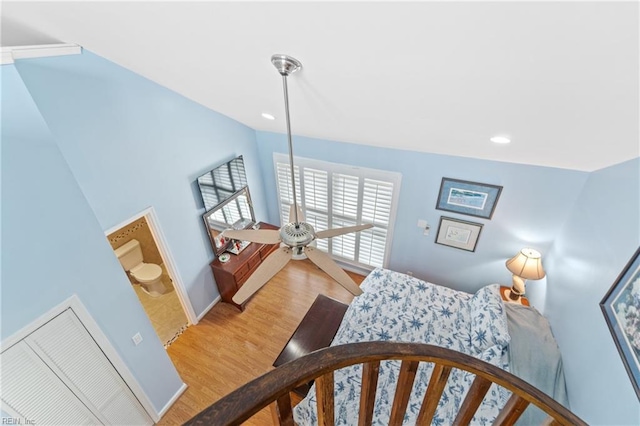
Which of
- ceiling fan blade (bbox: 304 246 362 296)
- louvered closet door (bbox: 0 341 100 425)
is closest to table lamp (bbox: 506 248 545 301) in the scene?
ceiling fan blade (bbox: 304 246 362 296)

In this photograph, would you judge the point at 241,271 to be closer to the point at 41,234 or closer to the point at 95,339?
the point at 95,339

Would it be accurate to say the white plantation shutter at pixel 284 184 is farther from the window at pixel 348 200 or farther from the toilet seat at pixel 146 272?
the toilet seat at pixel 146 272

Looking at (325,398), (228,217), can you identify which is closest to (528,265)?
(325,398)

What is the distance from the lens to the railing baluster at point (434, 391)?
989 mm

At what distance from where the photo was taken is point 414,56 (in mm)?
1325

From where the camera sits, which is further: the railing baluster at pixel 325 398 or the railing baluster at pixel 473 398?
the railing baluster at pixel 473 398

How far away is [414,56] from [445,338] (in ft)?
8.50

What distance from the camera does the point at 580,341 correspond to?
213 centimetres

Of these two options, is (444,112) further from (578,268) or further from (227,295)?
(227,295)

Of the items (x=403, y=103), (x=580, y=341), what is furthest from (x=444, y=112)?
(x=580, y=341)

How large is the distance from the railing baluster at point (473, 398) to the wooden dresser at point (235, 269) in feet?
9.50

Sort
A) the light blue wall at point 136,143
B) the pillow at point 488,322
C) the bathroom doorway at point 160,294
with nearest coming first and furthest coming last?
the light blue wall at point 136,143
the pillow at point 488,322
the bathroom doorway at point 160,294

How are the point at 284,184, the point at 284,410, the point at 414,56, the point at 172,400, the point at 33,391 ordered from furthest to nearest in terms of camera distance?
the point at 284,184 → the point at 172,400 → the point at 33,391 → the point at 414,56 → the point at 284,410

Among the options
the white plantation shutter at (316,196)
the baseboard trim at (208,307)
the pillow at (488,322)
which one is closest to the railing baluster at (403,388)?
the pillow at (488,322)
